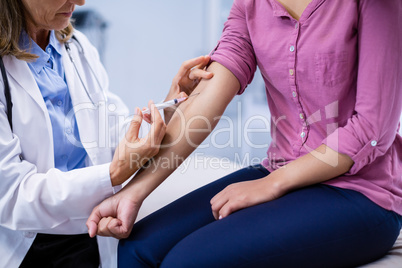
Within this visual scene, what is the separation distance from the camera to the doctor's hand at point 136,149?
1140mm

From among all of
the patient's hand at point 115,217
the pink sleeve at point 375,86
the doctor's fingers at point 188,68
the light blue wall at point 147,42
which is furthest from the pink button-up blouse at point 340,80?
the light blue wall at point 147,42

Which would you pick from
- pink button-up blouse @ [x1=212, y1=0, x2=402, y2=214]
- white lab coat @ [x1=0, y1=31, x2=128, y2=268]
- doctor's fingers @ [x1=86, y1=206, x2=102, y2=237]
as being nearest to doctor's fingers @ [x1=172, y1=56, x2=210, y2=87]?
pink button-up blouse @ [x1=212, y1=0, x2=402, y2=214]

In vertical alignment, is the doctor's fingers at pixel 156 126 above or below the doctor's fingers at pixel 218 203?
above

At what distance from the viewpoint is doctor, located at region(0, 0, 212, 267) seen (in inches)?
45.4

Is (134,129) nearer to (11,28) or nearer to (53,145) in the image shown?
(53,145)

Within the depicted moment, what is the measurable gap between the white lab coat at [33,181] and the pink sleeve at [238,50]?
458 millimetres

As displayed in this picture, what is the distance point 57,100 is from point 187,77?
413 millimetres

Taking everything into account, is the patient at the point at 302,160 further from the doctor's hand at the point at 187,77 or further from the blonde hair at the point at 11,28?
the blonde hair at the point at 11,28

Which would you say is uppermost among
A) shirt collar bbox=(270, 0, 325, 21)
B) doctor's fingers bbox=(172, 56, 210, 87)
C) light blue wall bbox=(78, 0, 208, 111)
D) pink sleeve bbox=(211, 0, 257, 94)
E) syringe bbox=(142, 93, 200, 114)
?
shirt collar bbox=(270, 0, 325, 21)

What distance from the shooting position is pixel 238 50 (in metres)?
1.25

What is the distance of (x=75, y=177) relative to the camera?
3.85 feet

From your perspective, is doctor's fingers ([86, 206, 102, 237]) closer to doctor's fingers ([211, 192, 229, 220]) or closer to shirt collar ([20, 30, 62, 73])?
doctor's fingers ([211, 192, 229, 220])

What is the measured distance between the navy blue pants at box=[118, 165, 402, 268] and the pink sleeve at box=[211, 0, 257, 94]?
396 mm

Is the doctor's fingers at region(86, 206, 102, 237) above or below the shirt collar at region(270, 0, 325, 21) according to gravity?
below
